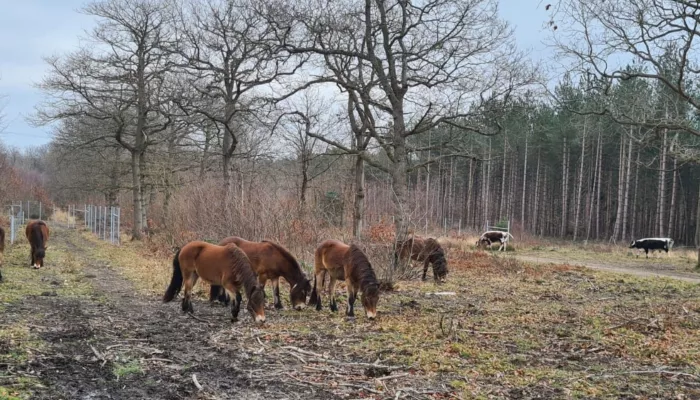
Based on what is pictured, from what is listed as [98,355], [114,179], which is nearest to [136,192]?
[114,179]

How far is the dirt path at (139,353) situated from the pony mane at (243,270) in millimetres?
591

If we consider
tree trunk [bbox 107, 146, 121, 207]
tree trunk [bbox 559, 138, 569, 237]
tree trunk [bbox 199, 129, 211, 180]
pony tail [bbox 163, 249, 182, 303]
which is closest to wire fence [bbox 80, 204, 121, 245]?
tree trunk [bbox 107, 146, 121, 207]

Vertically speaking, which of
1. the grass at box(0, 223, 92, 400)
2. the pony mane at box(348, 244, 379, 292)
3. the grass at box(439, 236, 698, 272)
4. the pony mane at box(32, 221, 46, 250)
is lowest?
the grass at box(439, 236, 698, 272)

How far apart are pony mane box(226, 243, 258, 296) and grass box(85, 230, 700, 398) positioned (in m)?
0.68

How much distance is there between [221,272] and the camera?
340 inches

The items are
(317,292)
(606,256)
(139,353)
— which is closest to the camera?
(139,353)

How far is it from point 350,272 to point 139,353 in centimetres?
384

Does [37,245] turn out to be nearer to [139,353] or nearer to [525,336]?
[139,353]

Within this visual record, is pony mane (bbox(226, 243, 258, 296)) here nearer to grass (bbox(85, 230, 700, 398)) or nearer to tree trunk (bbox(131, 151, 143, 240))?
grass (bbox(85, 230, 700, 398))

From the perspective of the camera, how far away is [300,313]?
9422 mm

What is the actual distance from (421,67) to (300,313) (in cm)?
873

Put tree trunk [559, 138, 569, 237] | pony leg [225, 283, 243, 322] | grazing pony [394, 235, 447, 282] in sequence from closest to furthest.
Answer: pony leg [225, 283, 243, 322] < grazing pony [394, 235, 447, 282] < tree trunk [559, 138, 569, 237]

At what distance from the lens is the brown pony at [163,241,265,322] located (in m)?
8.26

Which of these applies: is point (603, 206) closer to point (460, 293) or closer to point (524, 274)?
point (524, 274)
